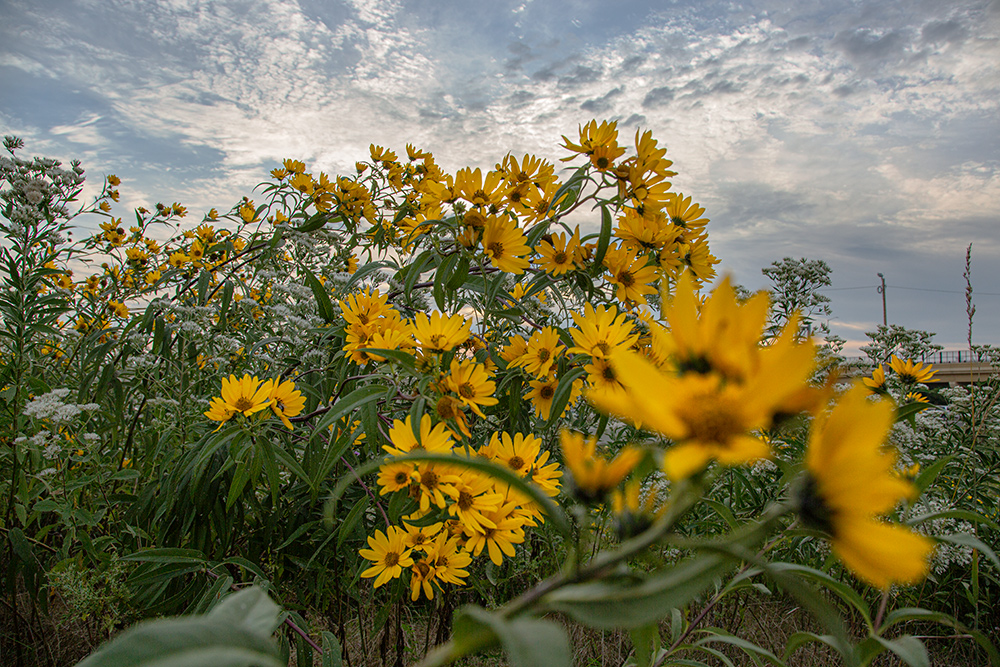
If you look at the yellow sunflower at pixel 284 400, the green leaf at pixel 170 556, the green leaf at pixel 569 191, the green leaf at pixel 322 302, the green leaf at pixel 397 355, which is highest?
the green leaf at pixel 569 191

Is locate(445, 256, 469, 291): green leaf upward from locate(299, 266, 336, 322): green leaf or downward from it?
upward

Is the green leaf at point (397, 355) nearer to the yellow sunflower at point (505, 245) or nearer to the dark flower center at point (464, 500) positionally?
the dark flower center at point (464, 500)

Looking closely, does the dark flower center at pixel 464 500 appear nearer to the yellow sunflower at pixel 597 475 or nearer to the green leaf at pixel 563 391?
the green leaf at pixel 563 391

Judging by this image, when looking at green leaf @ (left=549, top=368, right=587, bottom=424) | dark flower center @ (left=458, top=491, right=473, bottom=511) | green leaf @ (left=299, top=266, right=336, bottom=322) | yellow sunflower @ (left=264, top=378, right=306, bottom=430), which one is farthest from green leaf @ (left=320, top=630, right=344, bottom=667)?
green leaf @ (left=299, top=266, right=336, bottom=322)

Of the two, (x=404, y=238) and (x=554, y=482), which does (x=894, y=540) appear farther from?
(x=404, y=238)

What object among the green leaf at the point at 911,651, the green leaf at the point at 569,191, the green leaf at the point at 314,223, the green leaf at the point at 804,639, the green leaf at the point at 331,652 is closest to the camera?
the green leaf at the point at 911,651

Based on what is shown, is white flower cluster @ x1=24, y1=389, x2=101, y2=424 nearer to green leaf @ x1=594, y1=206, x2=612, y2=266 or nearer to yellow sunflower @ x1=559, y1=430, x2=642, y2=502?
green leaf @ x1=594, y1=206, x2=612, y2=266

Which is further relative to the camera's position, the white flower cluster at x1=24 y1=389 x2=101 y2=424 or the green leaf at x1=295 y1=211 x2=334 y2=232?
the green leaf at x1=295 y1=211 x2=334 y2=232

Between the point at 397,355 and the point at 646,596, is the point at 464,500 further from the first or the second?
the point at 646,596

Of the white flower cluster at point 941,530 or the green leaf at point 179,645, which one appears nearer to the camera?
the green leaf at point 179,645

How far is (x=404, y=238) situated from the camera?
166cm

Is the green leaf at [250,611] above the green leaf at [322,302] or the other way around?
the other way around

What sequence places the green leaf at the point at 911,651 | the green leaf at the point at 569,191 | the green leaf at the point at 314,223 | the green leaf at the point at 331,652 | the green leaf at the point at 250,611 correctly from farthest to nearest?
the green leaf at the point at 314,223 < the green leaf at the point at 569,191 < the green leaf at the point at 331,652 < the green leaf at the point at 911,651 < the green leaf at the point at 250,611

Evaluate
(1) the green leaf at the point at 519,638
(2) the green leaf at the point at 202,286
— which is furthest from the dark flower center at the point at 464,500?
(2) the green leaf at the point at 202,286
